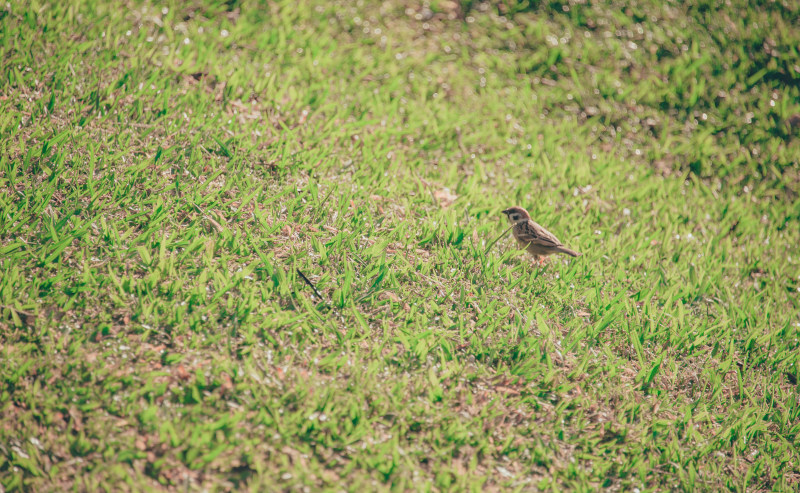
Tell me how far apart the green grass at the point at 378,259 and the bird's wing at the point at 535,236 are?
0.62 ft

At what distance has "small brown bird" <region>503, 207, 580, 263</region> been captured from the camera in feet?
16.3

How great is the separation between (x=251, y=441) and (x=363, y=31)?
5785 millimetres

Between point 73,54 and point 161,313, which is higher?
point 73,54

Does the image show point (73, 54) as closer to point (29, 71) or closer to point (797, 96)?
point (29, 71)

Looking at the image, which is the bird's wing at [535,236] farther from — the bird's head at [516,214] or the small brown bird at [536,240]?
the bird's head at [516,214]

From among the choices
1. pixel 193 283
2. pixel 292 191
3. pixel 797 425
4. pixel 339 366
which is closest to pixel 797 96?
pixel 797 425

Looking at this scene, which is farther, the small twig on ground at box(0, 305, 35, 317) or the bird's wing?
the bird's wing

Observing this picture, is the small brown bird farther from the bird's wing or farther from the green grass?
the green grass

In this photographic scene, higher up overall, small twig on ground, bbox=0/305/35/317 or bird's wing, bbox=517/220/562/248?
bird's wing, bbox=517/220/562/248

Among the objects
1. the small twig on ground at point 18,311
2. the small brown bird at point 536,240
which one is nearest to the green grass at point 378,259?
the small twig on ground at point 18,311

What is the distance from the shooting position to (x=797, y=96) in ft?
26.3

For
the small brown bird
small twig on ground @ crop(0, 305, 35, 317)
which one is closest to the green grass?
small twig on ground @ crop(0, 305, 35, 317)

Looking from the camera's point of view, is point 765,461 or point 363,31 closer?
point 765,461

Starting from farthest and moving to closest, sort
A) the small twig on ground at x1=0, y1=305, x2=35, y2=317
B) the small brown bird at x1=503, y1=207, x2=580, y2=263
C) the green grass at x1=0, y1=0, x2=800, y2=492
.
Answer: the small brown bird at x1=503, y1=207, x2=580, y2=263 → the small twig on ground at x1=0, y1=305, x2=35, y2=317 → the green grass at x1=0, y1=0, x2=800, y2=492
